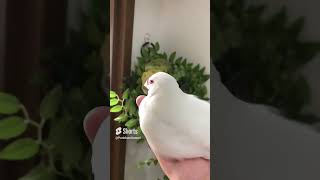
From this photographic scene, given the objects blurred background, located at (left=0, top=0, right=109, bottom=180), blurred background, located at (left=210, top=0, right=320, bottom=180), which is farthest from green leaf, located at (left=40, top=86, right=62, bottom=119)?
blurred background, located at (left=210, top=0, right=320, bottom=180)

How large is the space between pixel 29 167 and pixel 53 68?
15 cm

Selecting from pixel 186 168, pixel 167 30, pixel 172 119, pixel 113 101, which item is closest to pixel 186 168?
pixel 186 168

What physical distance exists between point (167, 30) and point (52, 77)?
1.15ft

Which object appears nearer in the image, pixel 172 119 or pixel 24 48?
pixel 24 48

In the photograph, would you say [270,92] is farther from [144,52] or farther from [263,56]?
[144,52]

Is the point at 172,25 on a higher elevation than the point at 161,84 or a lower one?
higher

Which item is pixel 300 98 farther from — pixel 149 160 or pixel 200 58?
pixel 149 160

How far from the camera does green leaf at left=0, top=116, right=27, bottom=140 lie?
55 cm

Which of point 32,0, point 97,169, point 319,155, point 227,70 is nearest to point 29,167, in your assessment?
point 97,169

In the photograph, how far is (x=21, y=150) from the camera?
0.55m

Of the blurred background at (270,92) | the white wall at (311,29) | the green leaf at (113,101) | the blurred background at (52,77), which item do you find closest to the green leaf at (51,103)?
the blurred background at (52,77)

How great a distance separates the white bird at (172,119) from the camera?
770 mm

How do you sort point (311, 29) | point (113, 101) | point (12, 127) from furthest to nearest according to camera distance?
point (113, 101), point (311, 29), point (12, 127)

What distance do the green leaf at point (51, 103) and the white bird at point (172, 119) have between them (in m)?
0.27
